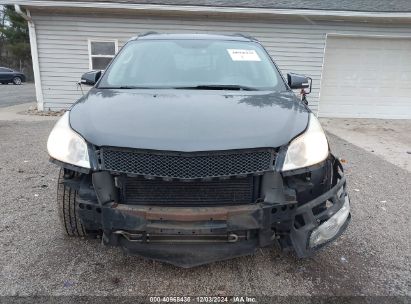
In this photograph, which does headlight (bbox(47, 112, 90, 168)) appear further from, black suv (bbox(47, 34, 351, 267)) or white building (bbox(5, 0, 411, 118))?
white building (bbox(5, 0, 411, 118))

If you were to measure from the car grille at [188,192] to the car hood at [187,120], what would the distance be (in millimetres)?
229

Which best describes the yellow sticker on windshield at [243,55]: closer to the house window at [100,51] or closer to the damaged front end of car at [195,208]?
the damaged front end of car at [195,208]

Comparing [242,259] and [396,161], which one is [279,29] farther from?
[242,259]

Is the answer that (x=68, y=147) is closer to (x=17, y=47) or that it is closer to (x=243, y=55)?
(x=243, y=55)

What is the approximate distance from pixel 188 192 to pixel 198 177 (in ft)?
0.46

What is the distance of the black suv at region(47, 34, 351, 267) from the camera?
6.69ft

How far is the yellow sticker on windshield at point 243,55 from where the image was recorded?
11.2 ft

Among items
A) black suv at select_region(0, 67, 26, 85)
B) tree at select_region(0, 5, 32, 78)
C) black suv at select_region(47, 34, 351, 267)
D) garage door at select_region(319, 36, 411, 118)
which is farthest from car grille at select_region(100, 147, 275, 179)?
tree at select_region(0, 5, 32, 78)

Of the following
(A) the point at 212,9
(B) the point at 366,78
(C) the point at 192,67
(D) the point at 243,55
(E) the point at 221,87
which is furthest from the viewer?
(B) the point at 366,78

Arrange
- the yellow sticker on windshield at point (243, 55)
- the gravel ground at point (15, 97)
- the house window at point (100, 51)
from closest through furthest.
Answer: the yellow sticker on windshield at point (243, 55) → the house window at point (100, 51) → the gravel ground at point (15, 97)

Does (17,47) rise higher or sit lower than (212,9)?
lower

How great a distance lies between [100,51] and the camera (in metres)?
9.88

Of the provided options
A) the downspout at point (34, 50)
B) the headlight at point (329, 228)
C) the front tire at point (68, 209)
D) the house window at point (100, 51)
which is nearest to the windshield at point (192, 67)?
the front tire at point (68, 209)

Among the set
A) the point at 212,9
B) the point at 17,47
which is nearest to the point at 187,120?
the point at 212,9
